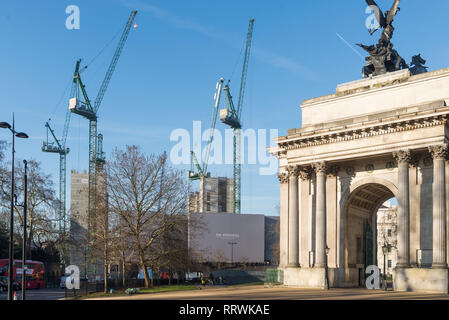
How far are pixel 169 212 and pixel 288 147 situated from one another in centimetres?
1374

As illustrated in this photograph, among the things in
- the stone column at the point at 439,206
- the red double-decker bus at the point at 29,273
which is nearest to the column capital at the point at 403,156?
the stone column at the point at 439,206

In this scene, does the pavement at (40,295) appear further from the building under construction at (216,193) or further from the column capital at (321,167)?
the building under construction at (216,193)

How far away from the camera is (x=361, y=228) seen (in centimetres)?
5006

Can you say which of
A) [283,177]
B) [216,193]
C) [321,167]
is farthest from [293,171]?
[216,193]

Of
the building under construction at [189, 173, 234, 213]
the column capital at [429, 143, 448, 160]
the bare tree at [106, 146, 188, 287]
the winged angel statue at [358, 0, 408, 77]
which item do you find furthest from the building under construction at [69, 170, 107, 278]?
the building under construction at [189, 173, 234, 213]

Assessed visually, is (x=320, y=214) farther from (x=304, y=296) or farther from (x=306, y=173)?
(x=304, y=296)

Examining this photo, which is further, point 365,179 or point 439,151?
point 365,179

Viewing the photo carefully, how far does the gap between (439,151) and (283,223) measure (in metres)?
16.2

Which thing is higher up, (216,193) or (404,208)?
(216,193)

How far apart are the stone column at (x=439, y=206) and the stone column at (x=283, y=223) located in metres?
13.9
